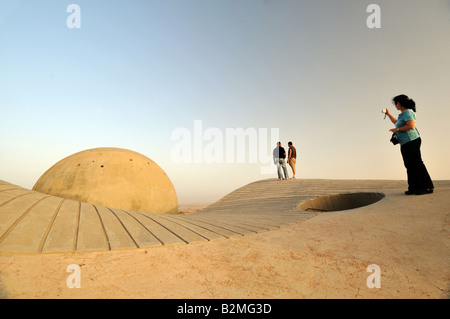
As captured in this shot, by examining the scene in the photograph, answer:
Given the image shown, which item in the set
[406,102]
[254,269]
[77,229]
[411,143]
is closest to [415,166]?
[411,143]

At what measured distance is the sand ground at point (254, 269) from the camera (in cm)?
150

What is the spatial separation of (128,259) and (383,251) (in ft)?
8.71

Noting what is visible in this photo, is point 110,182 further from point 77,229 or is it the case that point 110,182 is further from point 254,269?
point 254,269

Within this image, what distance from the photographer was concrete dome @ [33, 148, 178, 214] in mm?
10906

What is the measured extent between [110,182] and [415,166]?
1237 cm

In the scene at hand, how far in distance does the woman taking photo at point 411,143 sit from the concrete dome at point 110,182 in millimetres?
11357

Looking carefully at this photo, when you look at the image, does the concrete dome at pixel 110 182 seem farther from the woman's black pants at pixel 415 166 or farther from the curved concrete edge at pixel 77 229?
the woman's black pants at pixel 415 166

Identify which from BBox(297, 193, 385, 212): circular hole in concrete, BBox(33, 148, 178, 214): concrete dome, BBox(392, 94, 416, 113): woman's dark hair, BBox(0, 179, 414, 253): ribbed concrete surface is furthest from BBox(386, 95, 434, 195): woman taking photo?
BBox(33, 148, 178, 214): concrete dome

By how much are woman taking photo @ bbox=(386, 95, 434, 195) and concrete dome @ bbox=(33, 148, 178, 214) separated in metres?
11.4

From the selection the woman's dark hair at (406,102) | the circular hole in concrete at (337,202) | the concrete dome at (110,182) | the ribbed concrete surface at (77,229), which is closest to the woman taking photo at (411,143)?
the woman's dark hair at (406,102)

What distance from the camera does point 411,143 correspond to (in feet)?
14.5

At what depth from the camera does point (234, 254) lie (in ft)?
7.16
